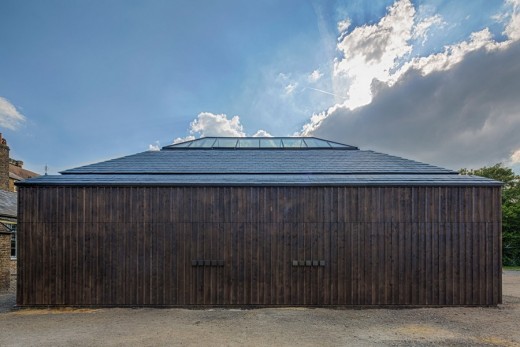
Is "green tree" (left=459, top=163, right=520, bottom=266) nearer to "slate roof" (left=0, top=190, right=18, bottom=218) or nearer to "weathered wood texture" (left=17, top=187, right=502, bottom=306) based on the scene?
"weathered wood texture" (left=17, top=187, right=502, bottom=306)

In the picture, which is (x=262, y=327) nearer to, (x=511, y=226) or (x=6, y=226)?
(x=6, y=226)

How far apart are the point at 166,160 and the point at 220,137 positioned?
401cm

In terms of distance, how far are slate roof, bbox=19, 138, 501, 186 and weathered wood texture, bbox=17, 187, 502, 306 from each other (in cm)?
34

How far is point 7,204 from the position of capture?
1802 cm

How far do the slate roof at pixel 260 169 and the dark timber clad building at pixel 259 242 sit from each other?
17 cm

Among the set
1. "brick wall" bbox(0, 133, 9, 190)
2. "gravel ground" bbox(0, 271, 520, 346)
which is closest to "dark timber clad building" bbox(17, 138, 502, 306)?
"gravel ground" bbox(0, 271, 520, 346)

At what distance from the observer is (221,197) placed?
31.3 feet

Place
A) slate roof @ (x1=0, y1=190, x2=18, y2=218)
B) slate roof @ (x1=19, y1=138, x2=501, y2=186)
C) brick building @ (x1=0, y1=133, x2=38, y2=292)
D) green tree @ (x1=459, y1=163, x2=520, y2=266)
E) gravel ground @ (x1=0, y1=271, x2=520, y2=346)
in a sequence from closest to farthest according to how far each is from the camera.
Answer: gravel ground @ (x1=0, y1=271, x2=520, y2=346), slate roof @ (x1=19, y1=138, x2=501, y2=186), brick building @ (x1=0, y1=133, x2=38, y2=292), slate roof @ (x1=0, y1=190, x2=18, y2=218), green tree @ (x1=459, y1=163, x2=520, y2=266)

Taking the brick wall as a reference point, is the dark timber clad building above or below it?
below

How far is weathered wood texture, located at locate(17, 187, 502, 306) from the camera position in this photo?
361 inches

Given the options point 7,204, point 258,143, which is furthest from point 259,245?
point 7,204

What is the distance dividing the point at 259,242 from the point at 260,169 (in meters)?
3.05

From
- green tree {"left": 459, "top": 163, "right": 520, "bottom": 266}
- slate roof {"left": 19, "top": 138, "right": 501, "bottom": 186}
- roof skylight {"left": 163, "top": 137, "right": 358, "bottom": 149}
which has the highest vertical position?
roof skylight {"left": 163, "top": 137, "right": 358, "bottom": 149}

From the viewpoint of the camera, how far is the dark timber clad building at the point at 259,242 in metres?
9.19
